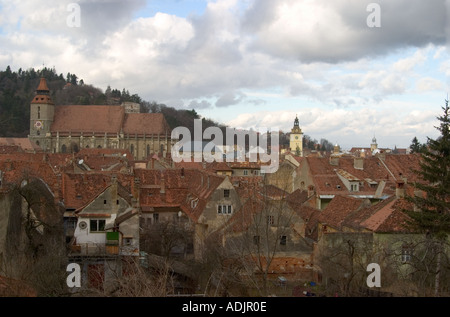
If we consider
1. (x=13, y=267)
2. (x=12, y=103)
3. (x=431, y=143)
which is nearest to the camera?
Answer: (x=13, y=267)

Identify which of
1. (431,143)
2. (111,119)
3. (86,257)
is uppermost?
(111,119)

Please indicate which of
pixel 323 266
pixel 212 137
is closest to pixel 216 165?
pixel 323 266

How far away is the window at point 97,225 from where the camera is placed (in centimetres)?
3042

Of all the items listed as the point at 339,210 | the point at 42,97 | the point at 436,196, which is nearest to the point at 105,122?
the point at 42,97

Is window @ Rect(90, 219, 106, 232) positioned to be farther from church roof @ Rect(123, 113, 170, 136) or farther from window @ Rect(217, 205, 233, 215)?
church roof @ Rect(123, 113, 170, 136)

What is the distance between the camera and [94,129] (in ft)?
432

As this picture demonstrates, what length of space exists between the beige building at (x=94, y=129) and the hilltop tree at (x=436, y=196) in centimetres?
10077

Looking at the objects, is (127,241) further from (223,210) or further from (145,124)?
(145,124)

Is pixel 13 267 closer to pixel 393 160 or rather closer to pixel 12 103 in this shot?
pixel 393 160

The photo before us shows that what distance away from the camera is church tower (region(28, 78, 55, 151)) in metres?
130

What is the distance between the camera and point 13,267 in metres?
21.3

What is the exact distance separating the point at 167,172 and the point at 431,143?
22.2 meters

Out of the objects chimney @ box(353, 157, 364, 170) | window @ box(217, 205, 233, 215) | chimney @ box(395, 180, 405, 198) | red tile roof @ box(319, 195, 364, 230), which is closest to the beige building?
chimney @ box(353, 157, 364, 170)

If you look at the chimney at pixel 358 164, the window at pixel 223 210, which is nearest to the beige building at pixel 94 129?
the chimney at pixel 358 164
